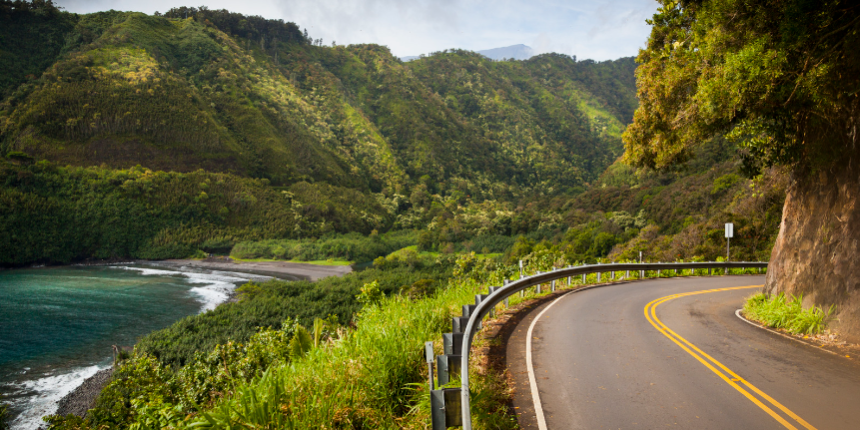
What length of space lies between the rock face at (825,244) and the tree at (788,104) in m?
0.02

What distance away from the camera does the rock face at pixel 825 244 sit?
7.82 meters

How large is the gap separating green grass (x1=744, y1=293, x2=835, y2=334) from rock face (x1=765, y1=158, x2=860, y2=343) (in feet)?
0.61

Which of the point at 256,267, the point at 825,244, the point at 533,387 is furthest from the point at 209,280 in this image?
the point at 825,244

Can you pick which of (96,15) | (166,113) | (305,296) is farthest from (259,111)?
(305,296)

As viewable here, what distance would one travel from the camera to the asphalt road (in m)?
4.73

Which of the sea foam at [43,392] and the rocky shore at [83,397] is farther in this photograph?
the rocky shore at [83,397]

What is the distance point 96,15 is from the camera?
426 ft

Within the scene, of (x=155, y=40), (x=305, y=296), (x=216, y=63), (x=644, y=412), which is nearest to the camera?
(x=644, y=412)

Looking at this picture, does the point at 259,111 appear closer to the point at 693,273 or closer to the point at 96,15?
the point at 96,15

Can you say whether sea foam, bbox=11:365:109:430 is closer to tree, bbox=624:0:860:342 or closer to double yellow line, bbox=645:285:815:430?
double yellow line, bbox=645:285:815:430

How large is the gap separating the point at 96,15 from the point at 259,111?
2066 inches

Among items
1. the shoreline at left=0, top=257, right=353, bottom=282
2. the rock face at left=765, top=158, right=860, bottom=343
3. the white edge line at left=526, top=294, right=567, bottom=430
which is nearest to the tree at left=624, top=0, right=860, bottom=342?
the rock face at left=765, top=158, right=860, bottom=343

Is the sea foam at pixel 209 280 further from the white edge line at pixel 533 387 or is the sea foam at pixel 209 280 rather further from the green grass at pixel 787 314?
the green grass at pixel 787 314

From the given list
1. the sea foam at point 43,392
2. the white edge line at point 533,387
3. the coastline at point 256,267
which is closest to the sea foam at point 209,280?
the coastline at point 256,267
